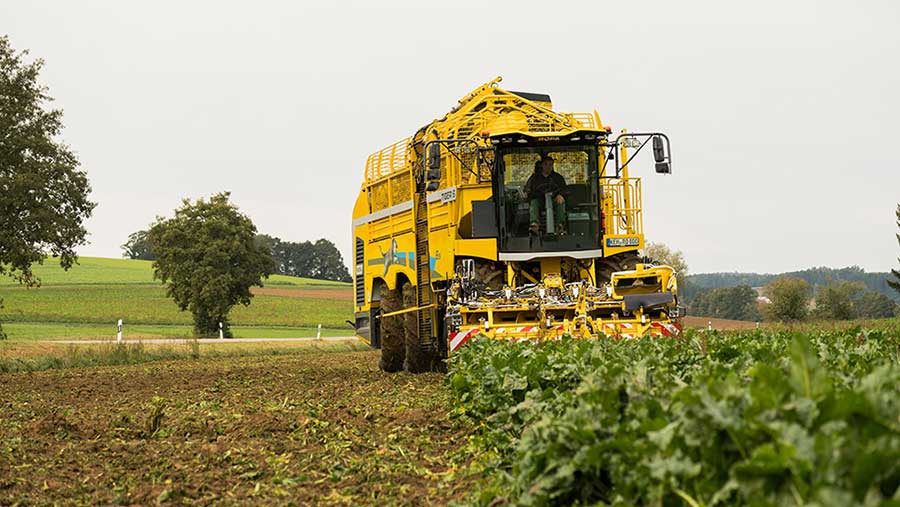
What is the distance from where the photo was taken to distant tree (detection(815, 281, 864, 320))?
76688 mm

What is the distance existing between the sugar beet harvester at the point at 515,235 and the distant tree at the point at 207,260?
130 feet

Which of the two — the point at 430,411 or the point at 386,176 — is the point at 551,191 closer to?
the point at 386,176

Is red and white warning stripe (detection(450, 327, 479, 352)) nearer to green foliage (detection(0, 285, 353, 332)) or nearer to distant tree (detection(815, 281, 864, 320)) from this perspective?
green foliage (detection(0, 285, 353, 332))

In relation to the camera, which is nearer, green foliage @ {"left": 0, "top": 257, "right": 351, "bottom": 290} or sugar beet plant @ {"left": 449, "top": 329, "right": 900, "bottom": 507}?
sugar beet plant @ {"left": 449, "top": 329, "right": 900, "bottom": 507}

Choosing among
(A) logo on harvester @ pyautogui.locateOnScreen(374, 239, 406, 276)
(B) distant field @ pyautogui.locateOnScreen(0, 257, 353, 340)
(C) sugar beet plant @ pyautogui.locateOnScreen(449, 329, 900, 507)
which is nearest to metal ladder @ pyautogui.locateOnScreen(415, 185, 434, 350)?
(A) logo on harvester @ pyautogui.locateOnScreen(374, 239, 406, 276)

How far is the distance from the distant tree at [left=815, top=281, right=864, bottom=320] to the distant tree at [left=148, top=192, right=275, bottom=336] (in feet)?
125

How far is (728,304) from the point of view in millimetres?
96438

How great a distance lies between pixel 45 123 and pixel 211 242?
73.1 ft

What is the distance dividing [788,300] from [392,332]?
60187 mm

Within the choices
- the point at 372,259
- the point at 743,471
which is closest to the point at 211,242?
the point at 372,259

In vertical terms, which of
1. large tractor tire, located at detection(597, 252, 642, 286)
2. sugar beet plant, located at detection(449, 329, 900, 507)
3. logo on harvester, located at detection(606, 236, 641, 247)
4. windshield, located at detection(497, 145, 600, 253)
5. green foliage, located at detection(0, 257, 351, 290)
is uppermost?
green foliage, located at detection(0, 257, 351, 290)

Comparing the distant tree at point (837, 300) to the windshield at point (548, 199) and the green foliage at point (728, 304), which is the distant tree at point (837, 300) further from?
the windshield at point (548, 199)

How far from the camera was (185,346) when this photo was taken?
3275 centimetres

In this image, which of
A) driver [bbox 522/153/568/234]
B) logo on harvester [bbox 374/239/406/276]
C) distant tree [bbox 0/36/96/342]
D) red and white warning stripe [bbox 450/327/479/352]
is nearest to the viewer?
red and white warning stripe [bbox 450/327/479/352]
